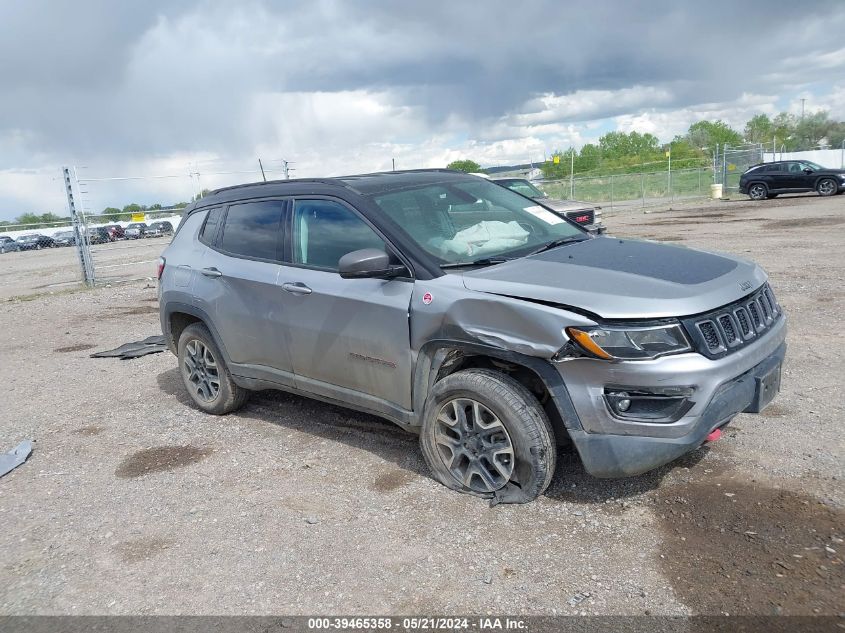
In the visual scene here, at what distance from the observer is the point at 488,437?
3920 mm

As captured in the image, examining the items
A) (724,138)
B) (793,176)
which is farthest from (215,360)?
(724,138)

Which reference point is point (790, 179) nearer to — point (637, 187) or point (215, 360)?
point (637, 187)

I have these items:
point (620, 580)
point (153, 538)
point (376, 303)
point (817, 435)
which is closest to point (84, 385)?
point (153, 538)

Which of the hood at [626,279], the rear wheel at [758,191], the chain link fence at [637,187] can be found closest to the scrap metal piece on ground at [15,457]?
the hood at [626,279]

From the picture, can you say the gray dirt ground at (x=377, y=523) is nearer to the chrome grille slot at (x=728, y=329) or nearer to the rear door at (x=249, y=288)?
the rear door at (x=249, y=288)

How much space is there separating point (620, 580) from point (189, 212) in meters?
4.60

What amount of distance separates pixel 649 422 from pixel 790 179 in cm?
2838

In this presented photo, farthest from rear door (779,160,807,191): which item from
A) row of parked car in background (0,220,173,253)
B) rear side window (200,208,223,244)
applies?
row of parked car in background (0,220,173,253)

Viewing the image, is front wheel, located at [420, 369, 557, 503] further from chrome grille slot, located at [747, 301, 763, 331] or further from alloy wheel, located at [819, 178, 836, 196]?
alloy wheel, located at [819, 178, 836, 196]

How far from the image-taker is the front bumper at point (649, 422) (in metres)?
3.35

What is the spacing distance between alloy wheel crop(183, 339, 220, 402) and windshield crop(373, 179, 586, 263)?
217 centimetres

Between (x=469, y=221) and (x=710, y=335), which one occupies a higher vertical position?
(x=469, y=221)

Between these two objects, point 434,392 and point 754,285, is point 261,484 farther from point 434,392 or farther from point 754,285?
point 754,285

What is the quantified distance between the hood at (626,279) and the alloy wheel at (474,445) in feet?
Result: 2.24
